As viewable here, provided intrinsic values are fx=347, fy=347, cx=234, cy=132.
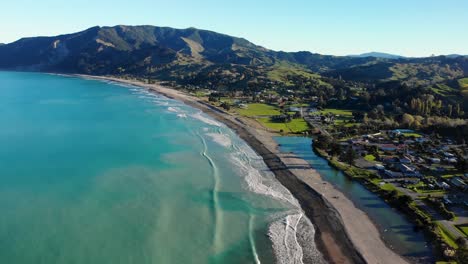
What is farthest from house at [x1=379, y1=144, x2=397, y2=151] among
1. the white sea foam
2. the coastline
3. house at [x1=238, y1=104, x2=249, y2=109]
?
house at [x1=238, y1=104, x2=249, y2=109]

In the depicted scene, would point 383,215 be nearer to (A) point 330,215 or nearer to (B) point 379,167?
(A) point 330,215

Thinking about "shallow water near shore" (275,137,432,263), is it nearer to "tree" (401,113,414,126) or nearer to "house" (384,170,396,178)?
"house" (384,170,396,178)

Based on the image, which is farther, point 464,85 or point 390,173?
point 464,85

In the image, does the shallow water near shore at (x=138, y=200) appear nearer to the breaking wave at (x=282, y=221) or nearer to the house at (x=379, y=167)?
the breaking wave at (x=282, y=221)

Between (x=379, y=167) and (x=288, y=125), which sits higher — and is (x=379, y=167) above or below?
below

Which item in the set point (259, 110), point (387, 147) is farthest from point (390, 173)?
point (259, 110)

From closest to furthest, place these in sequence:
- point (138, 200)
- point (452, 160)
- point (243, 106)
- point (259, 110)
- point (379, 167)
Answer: point (138, 200)
point (379, 167)
point (452, 160)
point (259, 110)
point (243, 106)

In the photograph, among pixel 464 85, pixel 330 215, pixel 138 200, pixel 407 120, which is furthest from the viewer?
pixel 464 85
